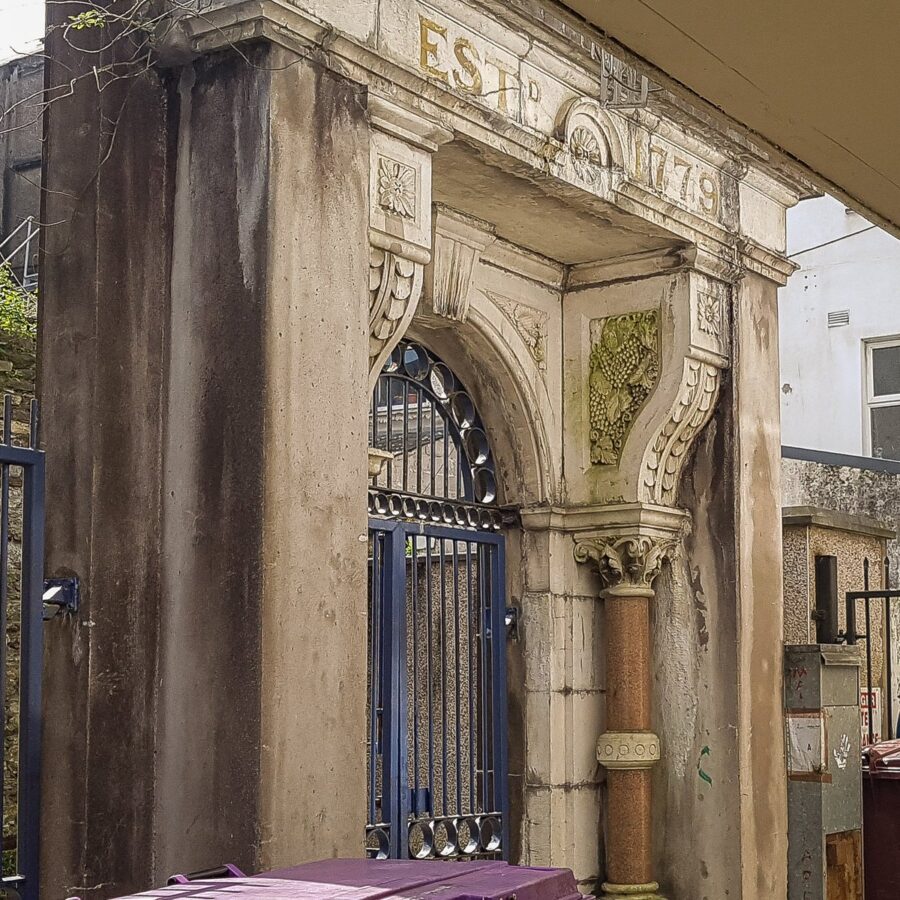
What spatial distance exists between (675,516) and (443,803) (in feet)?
6.31

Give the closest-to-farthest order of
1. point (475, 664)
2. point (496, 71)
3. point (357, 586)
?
point (357, 586) → point (496, 71) → point (475, 664)

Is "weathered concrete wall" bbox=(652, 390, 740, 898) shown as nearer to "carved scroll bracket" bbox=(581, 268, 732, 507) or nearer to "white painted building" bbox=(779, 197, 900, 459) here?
"carved scroll bracket" bbox=(581, 268, 732, 507)

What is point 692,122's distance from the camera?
750 cm

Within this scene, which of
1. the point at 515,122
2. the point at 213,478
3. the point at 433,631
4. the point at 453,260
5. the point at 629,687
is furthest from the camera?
the point at 629,687

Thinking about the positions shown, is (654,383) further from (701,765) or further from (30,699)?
(30,699)

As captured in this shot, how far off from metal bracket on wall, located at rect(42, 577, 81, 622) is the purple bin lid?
1.60 meters

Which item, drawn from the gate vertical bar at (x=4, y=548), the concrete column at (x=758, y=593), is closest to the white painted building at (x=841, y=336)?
the concrete column at (x=758, y=593)

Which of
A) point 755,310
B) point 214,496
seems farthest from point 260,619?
point 755,310

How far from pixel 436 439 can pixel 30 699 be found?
3.24 m

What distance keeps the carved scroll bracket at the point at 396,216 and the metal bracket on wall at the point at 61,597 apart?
1321 mm

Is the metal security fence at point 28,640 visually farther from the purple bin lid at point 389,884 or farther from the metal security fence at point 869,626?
the metal security fence at point 869,626

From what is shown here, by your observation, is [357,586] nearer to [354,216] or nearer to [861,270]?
[354,216]

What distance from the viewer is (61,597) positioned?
209 inches

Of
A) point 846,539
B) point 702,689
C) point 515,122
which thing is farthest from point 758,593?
point 515,122
